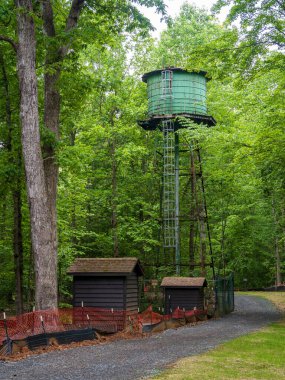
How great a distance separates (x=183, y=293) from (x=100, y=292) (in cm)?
617

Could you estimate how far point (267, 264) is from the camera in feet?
164

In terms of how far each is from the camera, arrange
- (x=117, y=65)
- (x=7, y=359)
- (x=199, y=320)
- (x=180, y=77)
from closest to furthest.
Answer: (x=7, y=359), (x=199, y=320), (x=180, y=77), (x=117, y=65)

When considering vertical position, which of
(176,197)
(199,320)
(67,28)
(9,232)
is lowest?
(199,320)

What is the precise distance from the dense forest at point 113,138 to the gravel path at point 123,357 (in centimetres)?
349

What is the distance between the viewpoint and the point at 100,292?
2038cm

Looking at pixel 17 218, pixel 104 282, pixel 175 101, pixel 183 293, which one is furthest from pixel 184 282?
pixel 175 101

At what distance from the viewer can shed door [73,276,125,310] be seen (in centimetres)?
2020

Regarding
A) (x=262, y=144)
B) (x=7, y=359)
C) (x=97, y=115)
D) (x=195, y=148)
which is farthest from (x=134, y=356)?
(x=97, y=115)

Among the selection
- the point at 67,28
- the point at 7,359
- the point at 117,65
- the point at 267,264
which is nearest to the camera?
the point at 7,359

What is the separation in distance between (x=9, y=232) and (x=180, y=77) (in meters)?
12.5

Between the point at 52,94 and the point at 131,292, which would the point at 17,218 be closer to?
the point at 52,94

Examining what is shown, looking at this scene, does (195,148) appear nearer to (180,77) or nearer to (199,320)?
(180,77)

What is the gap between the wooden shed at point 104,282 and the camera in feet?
65.8

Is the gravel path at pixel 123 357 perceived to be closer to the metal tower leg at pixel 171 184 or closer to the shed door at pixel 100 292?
the shed door at pixel 100 292
